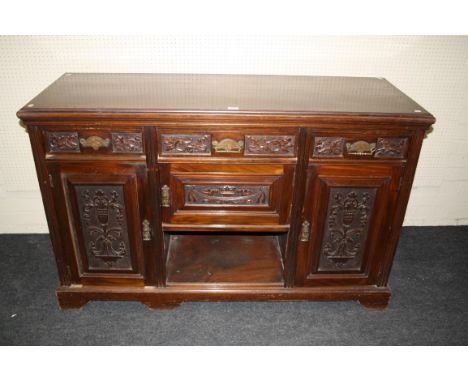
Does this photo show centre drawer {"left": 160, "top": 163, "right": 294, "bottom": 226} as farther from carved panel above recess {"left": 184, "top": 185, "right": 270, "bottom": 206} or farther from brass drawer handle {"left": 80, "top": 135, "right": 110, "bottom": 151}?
brass drawer handle {"left": 80, "top": 135, "right": 110, "bottom": 151}

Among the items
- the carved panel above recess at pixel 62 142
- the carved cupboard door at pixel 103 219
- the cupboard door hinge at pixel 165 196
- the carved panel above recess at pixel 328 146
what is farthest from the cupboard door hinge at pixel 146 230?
the carved panel above recess at pixel 328 146

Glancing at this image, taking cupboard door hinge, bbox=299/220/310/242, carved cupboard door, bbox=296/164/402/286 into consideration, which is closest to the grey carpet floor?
carved cupboard door, bbox=296/164/402/286

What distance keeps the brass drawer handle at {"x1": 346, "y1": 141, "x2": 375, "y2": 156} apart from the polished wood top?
0.13 m

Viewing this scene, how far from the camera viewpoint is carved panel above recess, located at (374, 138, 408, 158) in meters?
1.55

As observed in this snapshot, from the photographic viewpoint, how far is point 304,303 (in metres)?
2.00

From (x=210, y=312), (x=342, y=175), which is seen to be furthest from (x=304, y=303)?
(x=342, y=175)

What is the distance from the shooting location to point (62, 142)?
1.53 meters

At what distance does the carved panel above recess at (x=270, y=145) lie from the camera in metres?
1.53

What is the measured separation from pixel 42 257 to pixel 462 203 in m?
2.79

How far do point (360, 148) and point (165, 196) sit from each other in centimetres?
85

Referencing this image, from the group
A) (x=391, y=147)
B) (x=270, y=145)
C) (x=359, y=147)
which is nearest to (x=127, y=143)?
(x=270, y=145)

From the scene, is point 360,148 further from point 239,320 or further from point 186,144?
point 239,320

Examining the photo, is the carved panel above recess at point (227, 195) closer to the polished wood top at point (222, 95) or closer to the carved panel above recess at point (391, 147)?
the polished wood top at point (222, 95)

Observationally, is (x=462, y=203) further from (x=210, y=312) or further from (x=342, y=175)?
(x=210, y=312)
